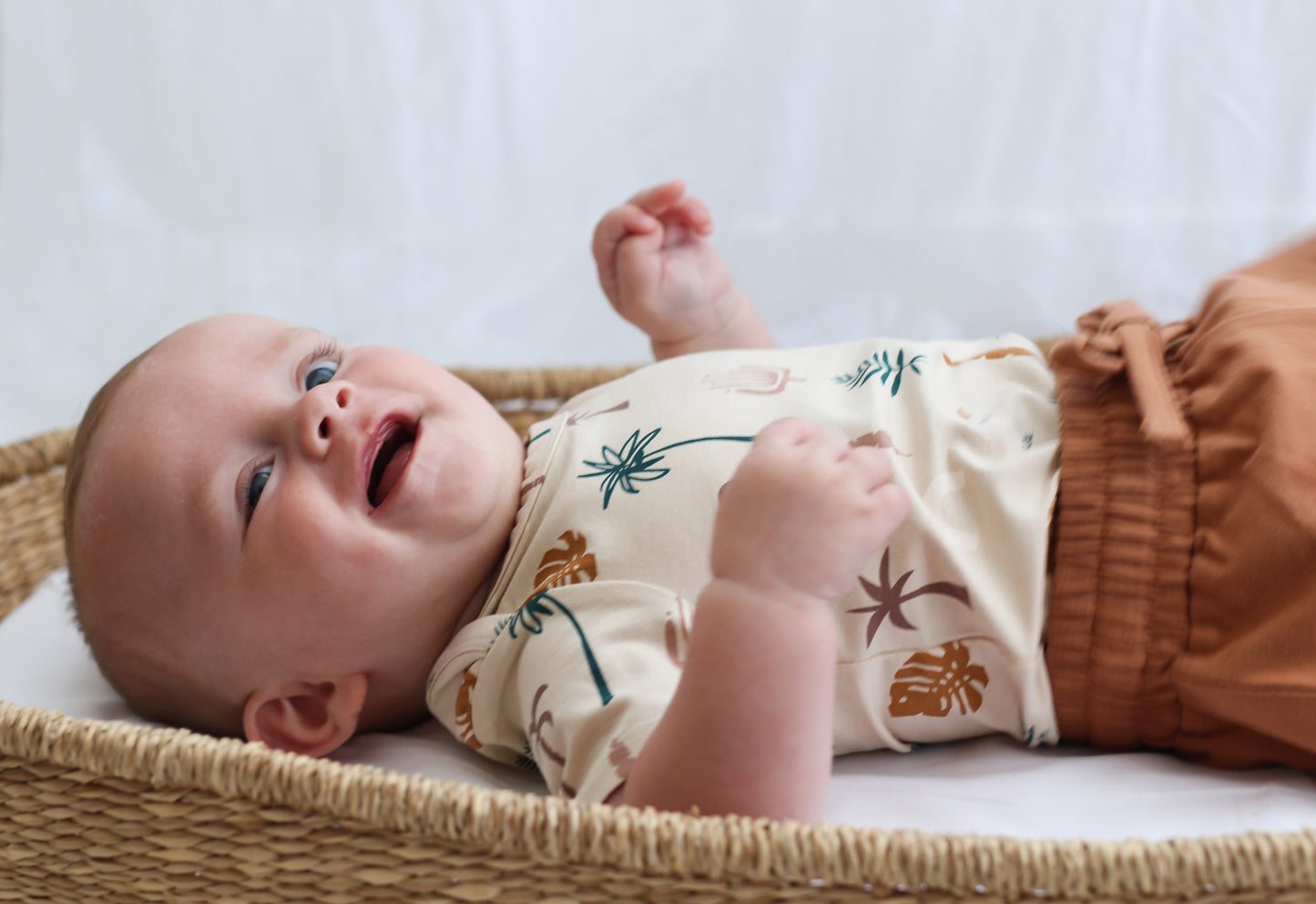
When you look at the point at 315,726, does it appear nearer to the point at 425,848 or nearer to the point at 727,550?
the point at 425,848

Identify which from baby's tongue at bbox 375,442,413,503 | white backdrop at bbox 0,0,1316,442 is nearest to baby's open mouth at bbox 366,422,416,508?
baby's tongue at bbox 375,442,413,503

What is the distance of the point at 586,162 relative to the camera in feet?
6.27

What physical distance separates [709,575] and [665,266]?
52 cm

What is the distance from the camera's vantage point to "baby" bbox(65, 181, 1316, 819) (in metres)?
0.77

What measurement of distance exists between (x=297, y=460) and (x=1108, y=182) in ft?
4.46

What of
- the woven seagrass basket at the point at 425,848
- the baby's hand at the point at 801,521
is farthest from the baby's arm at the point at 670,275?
the woven seagrass basket at the point at 425,848

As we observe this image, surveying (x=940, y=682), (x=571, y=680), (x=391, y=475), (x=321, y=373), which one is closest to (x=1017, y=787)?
(x=940, y=682)

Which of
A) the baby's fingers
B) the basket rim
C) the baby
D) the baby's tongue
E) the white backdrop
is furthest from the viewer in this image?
the white backdrop

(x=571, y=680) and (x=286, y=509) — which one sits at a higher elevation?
(x=286, y=509)

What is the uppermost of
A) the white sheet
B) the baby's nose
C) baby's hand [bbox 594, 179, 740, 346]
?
baby's hand [bbox 594, 179, 740, 346]

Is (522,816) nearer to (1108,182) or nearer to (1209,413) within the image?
(1209,413)

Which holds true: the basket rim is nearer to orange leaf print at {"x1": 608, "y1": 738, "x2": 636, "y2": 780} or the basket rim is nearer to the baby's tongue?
orange leaf print at {"x1": 608, "y1": 738, "x2": 636, "y2": 780}

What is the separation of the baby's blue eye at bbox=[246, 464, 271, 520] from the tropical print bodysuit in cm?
20

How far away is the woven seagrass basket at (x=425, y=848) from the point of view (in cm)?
65
